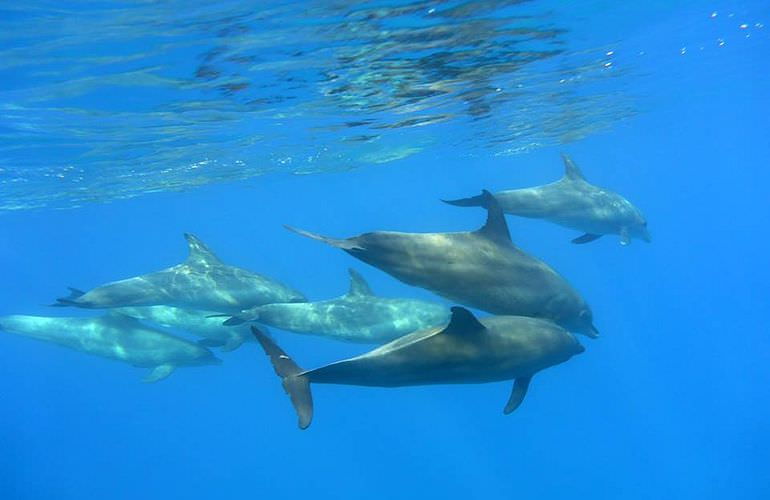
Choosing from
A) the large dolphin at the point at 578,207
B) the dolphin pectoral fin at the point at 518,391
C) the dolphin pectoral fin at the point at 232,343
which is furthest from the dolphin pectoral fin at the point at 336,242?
the dolphin pectoral fin at the point at 232,343

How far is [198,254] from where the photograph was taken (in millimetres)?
15180

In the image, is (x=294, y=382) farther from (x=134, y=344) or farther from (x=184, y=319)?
(x=134, y=344)

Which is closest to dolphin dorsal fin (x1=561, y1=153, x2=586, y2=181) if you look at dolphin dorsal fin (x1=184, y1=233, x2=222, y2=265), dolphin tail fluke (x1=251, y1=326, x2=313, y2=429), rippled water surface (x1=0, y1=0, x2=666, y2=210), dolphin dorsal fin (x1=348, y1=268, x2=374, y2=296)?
rippled water surface (x1=0, y1=0, x2=666, y2=210)

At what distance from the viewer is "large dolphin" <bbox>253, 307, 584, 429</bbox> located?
6.45m

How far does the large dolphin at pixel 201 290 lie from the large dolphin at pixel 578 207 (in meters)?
5.41

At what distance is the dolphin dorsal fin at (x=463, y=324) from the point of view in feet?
20.4

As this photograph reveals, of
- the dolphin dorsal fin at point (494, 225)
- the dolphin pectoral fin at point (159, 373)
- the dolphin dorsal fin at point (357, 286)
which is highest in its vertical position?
the dolphin dorsal fin at point (494, 225)

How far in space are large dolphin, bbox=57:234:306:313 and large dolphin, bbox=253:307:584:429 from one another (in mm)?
7520

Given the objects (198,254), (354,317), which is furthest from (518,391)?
(198,254)

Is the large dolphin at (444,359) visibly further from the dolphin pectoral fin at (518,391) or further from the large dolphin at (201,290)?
the large dolphin at (201,290)

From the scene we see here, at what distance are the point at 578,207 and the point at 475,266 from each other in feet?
25.9

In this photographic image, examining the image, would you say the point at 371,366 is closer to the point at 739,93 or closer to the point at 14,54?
the point at 14,54

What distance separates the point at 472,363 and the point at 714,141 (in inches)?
3082

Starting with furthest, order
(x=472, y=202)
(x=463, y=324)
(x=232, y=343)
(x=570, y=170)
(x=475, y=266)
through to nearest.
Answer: (x=570, y=170) → (x=232, y=343) → (x=472, y=202) → (x=475, y=266) → (x=463, y=324)
